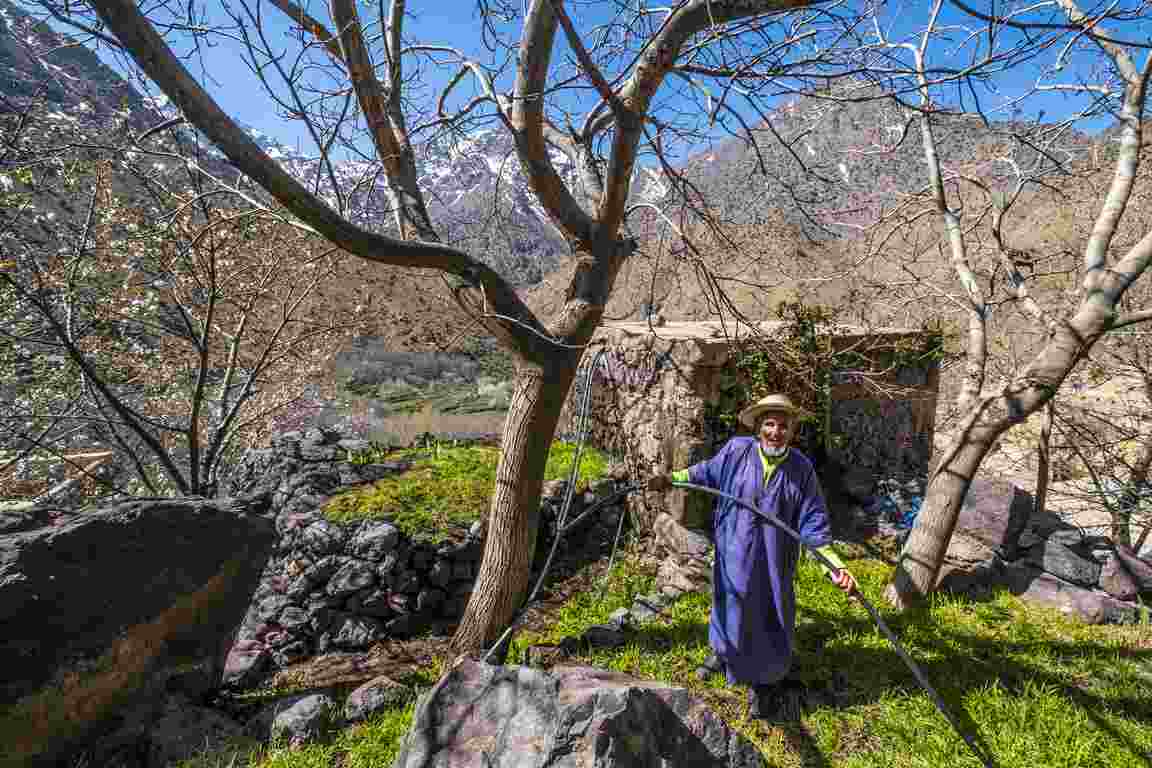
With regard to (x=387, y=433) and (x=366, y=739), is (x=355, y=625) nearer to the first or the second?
(x=366, y=739)

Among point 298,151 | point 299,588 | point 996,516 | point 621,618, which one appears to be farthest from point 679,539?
point 298,151

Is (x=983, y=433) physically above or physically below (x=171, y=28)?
below

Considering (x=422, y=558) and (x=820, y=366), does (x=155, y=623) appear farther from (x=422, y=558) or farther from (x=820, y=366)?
(x=820, y=366)

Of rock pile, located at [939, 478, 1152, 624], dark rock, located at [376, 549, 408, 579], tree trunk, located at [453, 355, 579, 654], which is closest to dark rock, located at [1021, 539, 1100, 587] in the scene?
rock pile, located at [939, 478, 1152, 624]

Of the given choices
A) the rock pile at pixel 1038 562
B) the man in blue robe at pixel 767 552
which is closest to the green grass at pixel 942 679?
the rock pile at pixel 1038 562

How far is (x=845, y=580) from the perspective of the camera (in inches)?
95.3

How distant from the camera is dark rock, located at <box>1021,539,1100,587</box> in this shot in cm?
452

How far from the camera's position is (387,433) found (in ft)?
41.9

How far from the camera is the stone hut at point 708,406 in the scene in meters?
5.08

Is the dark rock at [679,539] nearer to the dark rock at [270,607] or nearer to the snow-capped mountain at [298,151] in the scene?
the snow-capped mountain at [298,151]

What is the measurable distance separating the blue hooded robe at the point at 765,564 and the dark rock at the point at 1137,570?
393 cm

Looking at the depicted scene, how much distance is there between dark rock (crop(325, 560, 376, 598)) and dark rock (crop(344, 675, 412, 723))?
124 centimetres

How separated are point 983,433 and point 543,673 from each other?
358cm

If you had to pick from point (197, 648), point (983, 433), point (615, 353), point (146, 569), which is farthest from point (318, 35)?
point (983, 433)
